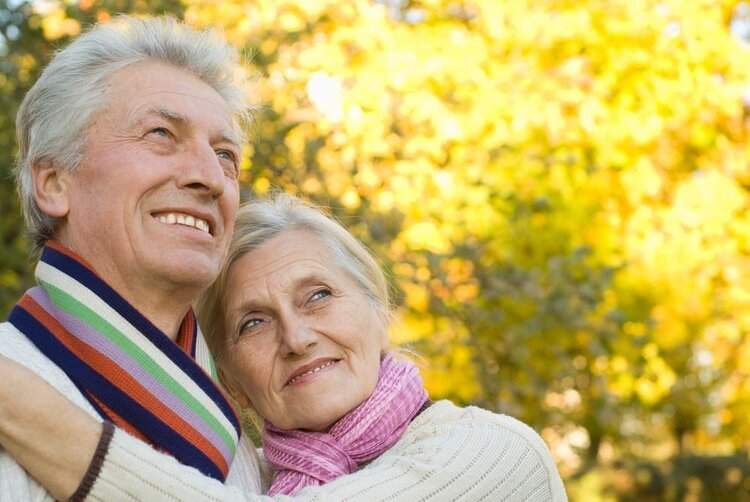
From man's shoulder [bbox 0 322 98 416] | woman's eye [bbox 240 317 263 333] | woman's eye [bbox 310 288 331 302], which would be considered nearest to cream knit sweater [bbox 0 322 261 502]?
man's shoulder [bbox 0 322 98 416]

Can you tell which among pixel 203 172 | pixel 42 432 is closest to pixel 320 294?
pixel 203 172

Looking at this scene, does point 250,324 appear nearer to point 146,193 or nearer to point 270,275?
point 270,275

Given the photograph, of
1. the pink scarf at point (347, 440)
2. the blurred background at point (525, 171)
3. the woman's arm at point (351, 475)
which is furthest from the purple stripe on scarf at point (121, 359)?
the blurred background at point (525, 171)

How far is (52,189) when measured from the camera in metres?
2.18

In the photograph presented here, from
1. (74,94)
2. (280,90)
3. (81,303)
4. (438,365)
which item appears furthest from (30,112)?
(438,365)

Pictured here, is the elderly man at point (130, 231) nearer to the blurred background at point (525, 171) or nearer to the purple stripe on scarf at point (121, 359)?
the purple stripe on scarf at point (121, 359)

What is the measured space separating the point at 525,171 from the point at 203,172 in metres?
3.70

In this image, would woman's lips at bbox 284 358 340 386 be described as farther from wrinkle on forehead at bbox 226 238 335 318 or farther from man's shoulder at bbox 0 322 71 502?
man's shoulder at bbox 0 322 71 502

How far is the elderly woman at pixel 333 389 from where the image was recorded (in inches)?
85.5

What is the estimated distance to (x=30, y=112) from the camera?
2248 mm

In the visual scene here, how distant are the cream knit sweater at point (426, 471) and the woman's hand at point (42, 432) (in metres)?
0.05

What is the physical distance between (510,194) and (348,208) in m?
1.13

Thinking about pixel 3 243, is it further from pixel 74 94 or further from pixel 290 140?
pixel 74 94

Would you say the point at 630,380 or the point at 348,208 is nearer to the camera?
the point at 348,208
